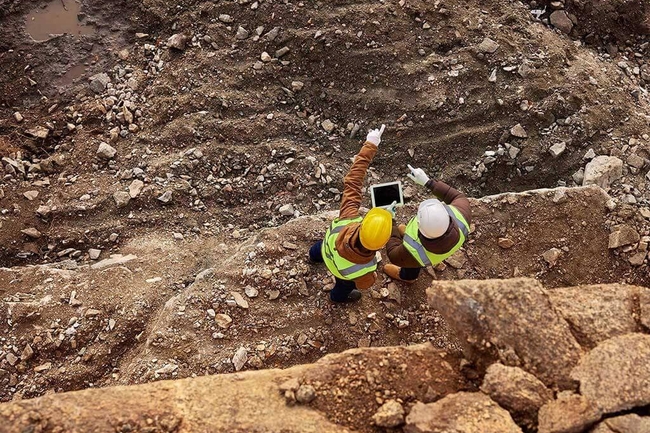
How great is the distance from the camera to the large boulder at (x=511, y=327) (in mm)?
3076

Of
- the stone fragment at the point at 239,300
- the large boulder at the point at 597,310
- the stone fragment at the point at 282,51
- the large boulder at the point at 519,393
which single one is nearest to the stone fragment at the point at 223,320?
the stone fragment at the point at 239,300

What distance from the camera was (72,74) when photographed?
5793 millimetres

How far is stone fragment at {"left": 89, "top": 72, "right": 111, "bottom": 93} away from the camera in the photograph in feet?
18.6

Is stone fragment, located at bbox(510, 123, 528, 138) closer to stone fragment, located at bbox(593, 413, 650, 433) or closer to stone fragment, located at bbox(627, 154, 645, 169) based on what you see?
stone fragment, located at bbox(627, 154, 645, 169)

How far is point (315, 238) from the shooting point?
474 cm

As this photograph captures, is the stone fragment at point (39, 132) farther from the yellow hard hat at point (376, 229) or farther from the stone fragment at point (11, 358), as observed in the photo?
the yellow hard hat at point (376, 229)

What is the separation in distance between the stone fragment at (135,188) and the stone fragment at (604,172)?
13.6 feet

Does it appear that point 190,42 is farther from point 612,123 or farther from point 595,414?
point 595,414

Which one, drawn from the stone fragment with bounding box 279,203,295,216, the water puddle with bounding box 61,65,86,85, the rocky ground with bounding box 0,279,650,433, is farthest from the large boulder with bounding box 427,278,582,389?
the water puddle with bounding box 61,65,86,85

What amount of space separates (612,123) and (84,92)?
532 centimetres

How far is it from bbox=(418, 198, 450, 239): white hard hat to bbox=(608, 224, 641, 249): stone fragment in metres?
1.98

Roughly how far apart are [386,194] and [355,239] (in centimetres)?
86

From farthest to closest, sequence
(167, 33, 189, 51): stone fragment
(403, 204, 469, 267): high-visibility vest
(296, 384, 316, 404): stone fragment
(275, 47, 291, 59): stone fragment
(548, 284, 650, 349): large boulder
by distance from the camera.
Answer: (167, 33, 189, 51): stone fragment
(275, 47, 291, 59): stone fragment
(403, 204, 469, 267): high-visibility vest
(548, 284, 650, 349): large boulder
(296, 384, 316, 404): stone fragment

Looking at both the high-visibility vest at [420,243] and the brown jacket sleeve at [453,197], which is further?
the brown jacket sleeve at [453,197]
